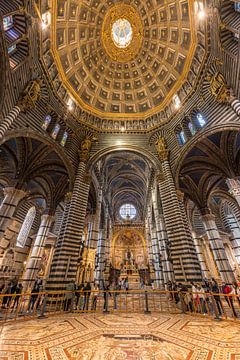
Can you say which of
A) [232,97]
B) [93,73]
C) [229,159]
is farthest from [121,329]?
[93,73]

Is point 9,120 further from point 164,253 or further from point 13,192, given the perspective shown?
point 164,253

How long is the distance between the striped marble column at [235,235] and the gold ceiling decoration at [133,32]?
78.3 feet

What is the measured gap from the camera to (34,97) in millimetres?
10938

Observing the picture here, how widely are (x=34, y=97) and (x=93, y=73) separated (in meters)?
9.78

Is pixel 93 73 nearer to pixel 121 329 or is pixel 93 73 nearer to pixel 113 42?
pixel 113 42

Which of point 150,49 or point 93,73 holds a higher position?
point 150,49

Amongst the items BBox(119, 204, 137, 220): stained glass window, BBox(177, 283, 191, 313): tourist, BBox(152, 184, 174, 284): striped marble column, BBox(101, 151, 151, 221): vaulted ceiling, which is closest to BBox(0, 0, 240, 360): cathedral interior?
BBox(152, 184, 174, 284): striped marble column

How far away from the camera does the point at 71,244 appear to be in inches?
451

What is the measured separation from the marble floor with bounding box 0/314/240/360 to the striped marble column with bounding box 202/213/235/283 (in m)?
11.7


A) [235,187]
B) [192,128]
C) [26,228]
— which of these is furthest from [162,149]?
[26,228]

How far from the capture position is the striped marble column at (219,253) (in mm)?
15422

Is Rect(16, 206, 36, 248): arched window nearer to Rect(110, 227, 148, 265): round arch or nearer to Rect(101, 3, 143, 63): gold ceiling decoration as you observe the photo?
Rect(110, 227, 148, 265): round arch

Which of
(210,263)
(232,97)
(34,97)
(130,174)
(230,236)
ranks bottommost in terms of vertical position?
(210,263)

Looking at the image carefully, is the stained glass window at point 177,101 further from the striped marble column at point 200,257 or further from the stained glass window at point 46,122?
the striped marble column at point 200,257
